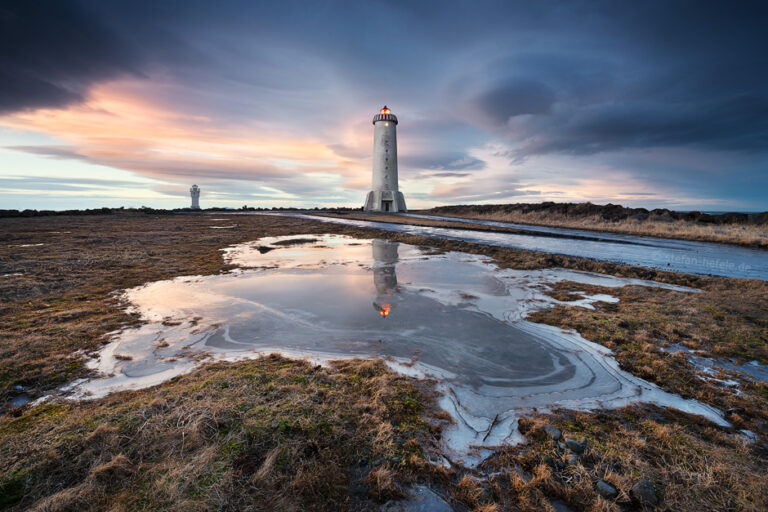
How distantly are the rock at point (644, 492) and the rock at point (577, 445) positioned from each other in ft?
1.31

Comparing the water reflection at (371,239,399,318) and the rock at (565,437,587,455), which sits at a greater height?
the water reflection at (371,239,399,318)

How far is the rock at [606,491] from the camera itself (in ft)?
7.04

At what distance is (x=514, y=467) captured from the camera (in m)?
2.44

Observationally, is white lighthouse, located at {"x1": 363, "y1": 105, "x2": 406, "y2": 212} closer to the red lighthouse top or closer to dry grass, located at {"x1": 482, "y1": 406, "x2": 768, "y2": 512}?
the red lighthouse top

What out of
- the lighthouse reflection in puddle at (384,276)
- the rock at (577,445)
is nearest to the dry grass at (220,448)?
the rock at (577,445)

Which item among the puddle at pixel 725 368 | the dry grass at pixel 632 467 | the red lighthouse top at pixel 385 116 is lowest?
the dry grass at pixel 632 467

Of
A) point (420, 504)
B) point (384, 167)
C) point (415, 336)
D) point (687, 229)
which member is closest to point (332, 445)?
point (420, 504)

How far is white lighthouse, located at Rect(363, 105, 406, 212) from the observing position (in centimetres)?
3994

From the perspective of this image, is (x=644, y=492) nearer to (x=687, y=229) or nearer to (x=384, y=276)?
(x=384, y=276)

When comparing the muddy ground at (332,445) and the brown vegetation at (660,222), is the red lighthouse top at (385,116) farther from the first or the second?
the muddy ground at (332,445)

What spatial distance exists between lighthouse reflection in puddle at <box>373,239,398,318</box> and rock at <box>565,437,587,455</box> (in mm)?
3691

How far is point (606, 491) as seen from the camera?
2.15 metres

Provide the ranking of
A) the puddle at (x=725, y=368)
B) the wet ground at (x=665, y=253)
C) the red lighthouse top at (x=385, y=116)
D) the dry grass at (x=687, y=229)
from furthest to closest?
the red lighthouse top at (x=385, y=116) < the dry grass at (x=687, y=229) < the wet ground at (x=665, y=253) < the puddle at (x=725, y=368)

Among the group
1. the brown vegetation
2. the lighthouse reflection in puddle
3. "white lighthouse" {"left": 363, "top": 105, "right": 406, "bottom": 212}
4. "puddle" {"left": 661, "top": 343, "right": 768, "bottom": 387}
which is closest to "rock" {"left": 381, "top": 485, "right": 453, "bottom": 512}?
the lighthouse reflection in puddle
